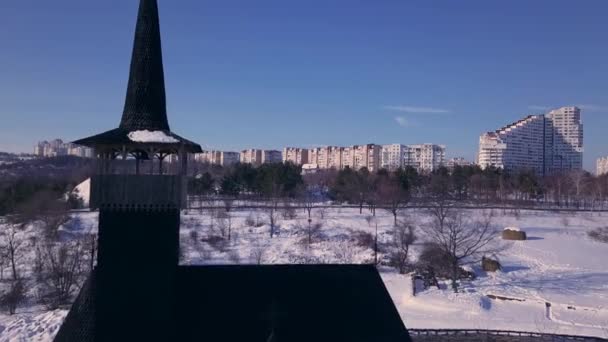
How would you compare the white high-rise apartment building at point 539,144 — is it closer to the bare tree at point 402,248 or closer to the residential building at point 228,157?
the bare tree at point 402,248

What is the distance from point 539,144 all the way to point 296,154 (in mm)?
80175

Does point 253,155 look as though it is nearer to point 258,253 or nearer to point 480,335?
point 258,253

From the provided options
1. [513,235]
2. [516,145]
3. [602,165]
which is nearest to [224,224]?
[513,235]

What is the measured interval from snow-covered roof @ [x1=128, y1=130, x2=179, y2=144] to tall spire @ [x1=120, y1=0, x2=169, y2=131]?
236 mm

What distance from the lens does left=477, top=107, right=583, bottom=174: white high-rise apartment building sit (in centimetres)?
11081

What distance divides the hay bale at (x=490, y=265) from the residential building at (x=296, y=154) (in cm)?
13638

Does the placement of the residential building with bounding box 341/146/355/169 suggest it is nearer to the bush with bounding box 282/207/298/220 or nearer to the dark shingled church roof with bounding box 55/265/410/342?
the bush with bounding box 282/207/298/220

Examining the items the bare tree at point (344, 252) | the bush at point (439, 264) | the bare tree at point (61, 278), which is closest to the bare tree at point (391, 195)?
the bare tree at point (344, 252)

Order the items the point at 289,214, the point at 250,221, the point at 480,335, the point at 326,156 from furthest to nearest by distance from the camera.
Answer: the point at 326,156 → the point at 289,214 → the point at 250,221 → the point at 480,335

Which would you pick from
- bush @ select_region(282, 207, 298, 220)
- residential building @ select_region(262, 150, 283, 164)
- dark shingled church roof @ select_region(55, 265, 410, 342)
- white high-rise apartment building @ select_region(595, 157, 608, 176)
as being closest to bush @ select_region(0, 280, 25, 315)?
dark shingled church roof @ select_region(55, 265, 410, 342)

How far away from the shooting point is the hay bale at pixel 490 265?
26.8 metres

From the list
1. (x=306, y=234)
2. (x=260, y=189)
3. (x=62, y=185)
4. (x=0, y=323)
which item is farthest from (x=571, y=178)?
(x=0, y=323)

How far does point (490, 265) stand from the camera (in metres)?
26.8

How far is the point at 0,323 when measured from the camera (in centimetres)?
1769
